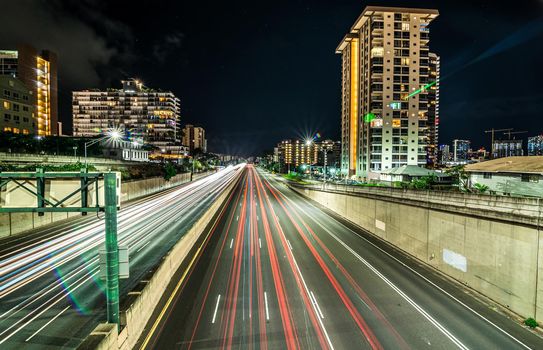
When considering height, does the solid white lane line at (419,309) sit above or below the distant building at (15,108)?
below

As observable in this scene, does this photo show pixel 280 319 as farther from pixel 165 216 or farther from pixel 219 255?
pixel 165 216

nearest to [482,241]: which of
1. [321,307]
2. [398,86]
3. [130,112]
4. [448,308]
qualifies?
[448,308]

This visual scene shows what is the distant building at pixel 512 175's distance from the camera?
63.3ft

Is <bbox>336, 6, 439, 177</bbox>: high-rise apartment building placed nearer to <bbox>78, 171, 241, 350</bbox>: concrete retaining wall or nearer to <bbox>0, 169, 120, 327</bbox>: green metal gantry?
<bbox>78, 171, 241, 350</bbox>: concrete retaining wall

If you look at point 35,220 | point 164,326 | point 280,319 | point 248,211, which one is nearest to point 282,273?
point 280,319

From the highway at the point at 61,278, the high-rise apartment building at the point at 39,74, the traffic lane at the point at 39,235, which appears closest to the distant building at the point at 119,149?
the high-rise apartment building at the point at 39,74

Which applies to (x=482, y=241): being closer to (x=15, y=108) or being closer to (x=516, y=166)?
(x=516, y=166)

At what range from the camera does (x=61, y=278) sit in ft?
51.3

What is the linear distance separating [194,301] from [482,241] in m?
16.7

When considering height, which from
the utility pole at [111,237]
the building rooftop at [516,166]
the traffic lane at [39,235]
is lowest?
the traffic lane at [39,235]

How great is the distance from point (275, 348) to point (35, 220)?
30.8 metres

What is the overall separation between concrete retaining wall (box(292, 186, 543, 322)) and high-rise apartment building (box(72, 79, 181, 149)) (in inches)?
6472

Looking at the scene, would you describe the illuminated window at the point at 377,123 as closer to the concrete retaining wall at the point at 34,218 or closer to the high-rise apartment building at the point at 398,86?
the high-rise apartment building at the point at 398,86

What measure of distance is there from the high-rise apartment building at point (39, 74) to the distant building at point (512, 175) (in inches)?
5214
